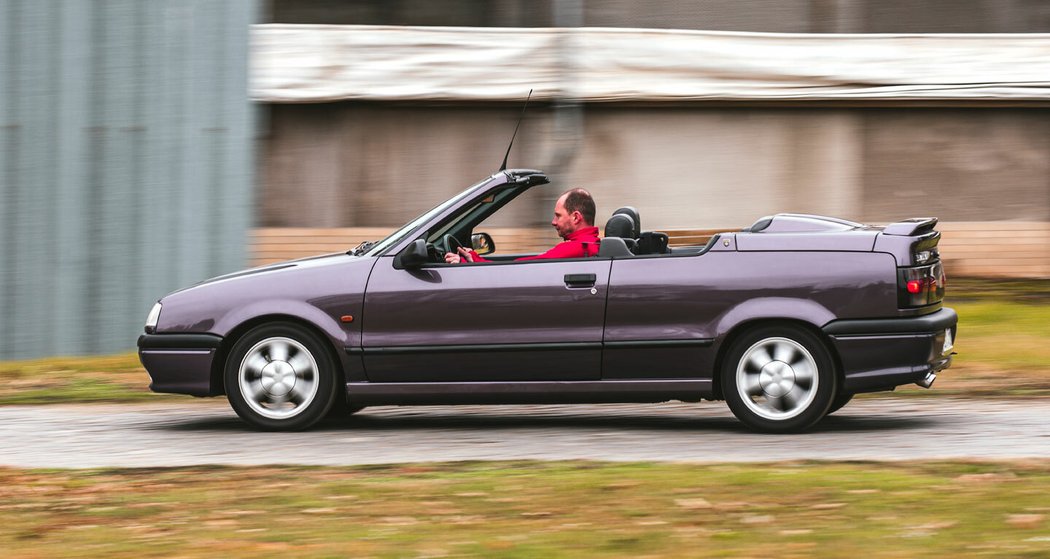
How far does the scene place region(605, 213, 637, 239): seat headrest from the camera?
8438 millimetres

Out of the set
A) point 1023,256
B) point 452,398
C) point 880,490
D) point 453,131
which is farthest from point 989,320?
point 880,490

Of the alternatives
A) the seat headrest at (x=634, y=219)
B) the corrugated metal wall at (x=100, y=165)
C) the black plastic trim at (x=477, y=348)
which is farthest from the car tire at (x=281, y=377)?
the corrugated metal wall at (x=100, y=165)

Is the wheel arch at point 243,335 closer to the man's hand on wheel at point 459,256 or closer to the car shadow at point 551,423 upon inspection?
the car shadow at point 551,423

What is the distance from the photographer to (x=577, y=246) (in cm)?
825

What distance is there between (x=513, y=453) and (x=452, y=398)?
0.80m

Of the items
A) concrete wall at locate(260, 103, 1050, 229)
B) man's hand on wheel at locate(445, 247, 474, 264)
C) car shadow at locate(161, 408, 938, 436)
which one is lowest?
car shadow at locate(161, 408, 938, 436)

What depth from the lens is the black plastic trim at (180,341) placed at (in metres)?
8.32

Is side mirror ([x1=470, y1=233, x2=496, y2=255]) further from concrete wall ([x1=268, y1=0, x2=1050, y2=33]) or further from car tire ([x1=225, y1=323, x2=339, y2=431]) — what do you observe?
concrete wall ([x1=268, y1=0, x2=1050, y2=33])

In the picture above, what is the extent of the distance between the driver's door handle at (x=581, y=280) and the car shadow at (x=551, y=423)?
0.95m

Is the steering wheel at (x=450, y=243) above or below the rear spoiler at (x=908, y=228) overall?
below

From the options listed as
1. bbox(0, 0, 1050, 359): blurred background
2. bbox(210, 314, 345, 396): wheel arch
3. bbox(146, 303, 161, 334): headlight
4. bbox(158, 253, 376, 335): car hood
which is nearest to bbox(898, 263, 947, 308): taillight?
bbox(158, 253, 376, 335): car hood

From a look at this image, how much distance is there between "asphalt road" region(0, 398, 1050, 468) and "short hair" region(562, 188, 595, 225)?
4.02ft

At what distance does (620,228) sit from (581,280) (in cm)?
58

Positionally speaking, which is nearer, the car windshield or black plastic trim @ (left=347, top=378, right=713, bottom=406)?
black plastic trim @ (left=347, top=378, right=713, bottom=406)
